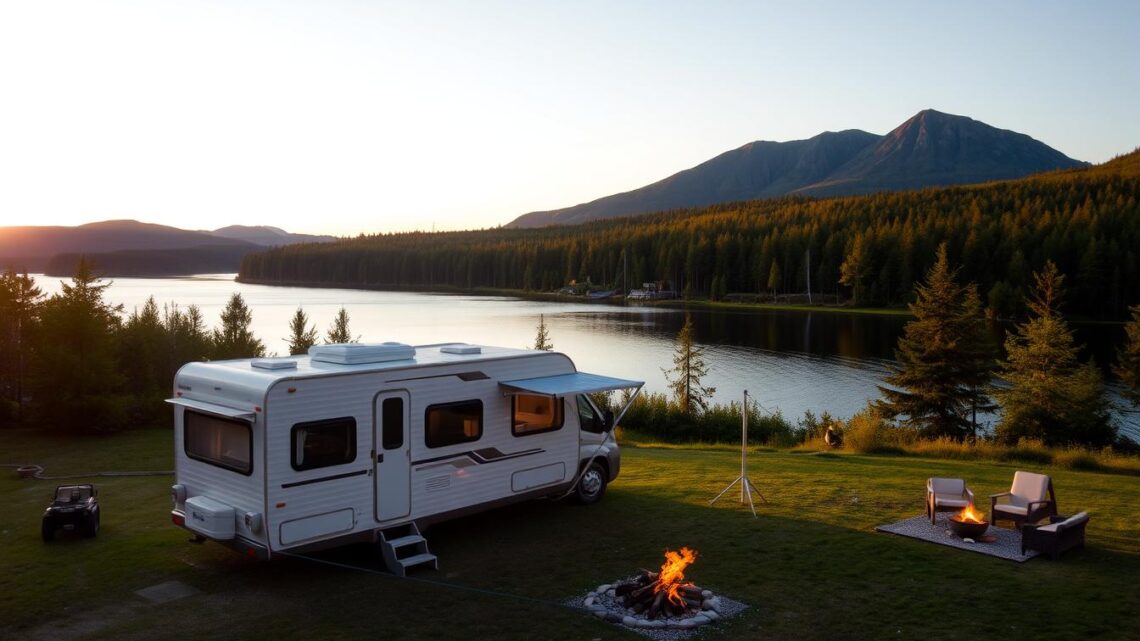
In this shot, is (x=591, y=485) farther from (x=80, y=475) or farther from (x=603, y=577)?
(x=80, y=475)

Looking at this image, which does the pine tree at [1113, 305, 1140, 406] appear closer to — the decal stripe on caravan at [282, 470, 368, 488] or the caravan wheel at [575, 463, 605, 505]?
the caravan wheel at [575, 463, 605, 505]

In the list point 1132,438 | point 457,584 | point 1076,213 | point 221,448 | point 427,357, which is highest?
point 1076,213

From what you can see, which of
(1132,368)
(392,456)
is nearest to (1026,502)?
(392,456)

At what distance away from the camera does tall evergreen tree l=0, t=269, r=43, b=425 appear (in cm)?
2673

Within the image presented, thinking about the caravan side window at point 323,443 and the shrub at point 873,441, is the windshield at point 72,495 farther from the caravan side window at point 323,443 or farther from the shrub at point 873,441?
the shrub at point 873,441

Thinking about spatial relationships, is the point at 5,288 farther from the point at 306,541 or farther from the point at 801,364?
the point at 801,364

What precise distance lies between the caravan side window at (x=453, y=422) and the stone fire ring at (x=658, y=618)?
297 cm

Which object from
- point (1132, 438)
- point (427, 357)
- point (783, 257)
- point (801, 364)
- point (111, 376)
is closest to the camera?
point (427, 357)

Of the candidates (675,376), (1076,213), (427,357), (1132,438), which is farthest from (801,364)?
(1076,213)

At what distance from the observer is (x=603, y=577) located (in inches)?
376

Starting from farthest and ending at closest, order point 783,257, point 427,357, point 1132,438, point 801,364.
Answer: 1. point 783,257
2. point 801,364
3. point 1132,438
4. point 427,357

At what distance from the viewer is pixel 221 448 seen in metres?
9.89

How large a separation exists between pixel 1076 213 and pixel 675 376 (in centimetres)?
6757

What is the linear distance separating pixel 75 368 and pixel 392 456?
1755 cm
